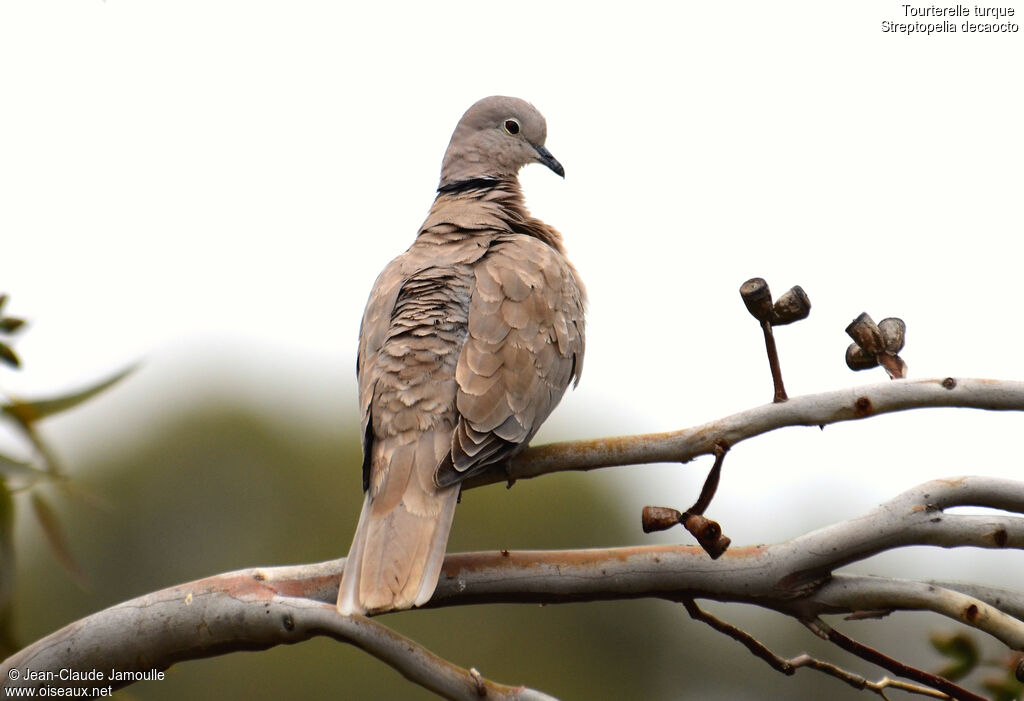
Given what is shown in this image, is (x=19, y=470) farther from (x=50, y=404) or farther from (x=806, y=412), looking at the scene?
(x=806, y=412)

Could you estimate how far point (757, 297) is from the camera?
94.7 inches

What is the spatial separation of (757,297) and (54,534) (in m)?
1.90

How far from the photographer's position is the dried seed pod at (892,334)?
2516 mm

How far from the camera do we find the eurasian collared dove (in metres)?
2.84

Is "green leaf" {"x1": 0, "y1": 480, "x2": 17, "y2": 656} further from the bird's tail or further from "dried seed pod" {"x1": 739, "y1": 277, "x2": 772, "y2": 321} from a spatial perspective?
"dried seed pod" {"x1": 739, "y1": 277, "x2": 772, "y2": 321}

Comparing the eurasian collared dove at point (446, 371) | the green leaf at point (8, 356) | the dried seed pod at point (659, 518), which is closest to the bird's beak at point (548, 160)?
the eurasian collared dove at point (446, 371)

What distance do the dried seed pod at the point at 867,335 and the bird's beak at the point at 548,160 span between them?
8.25ft

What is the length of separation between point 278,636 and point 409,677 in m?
0.33

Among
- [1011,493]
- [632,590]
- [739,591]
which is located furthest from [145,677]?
[1011,493]

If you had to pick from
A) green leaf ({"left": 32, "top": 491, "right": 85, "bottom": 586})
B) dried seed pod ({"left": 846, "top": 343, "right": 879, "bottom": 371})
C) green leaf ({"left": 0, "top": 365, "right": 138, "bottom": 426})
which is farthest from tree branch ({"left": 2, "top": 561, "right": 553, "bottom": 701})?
dried seed pod ({"left": 846, "top": 343, "right": 879, "bottom": 371})

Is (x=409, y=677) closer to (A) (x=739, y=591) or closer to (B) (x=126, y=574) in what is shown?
(A) (x=739, y=591)

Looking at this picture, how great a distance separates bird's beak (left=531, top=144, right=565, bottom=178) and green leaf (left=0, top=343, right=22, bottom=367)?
2.66 meters

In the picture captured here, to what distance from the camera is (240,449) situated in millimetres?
12844

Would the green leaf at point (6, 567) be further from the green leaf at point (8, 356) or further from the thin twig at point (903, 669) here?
the thin twig at point (903, 669)
